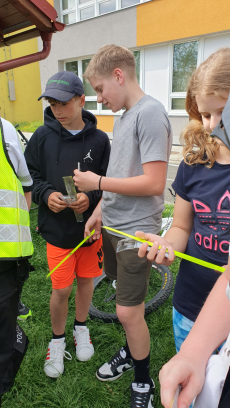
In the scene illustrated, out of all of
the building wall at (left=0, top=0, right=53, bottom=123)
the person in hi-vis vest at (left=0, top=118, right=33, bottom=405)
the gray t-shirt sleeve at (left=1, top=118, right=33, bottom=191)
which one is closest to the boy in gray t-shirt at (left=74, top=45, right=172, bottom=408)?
the gray t-shirt sleeve at (left=1, top=118, right=33, bottom=191)

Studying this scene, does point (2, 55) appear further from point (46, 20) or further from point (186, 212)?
point (186, 212)

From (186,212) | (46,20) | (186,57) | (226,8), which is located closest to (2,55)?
(186,57)

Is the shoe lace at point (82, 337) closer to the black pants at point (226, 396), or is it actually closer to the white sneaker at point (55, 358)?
the white sneaker at point (55, 358)

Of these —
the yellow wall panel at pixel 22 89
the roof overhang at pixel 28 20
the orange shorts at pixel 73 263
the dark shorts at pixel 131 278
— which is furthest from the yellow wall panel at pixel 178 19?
the yellow wall panel at pixel 22 89

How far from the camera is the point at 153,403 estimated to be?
2.03 m

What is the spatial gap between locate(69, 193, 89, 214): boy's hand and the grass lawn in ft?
4.07

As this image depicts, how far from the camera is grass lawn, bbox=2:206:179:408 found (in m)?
2.09

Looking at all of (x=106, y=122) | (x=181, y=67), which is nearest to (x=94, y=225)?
(x=181, y=67)

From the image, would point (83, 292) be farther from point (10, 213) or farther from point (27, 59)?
point (27, 59)

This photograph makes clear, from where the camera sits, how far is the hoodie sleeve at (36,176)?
7.24 ft

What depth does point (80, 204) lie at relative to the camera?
2205 millimetres

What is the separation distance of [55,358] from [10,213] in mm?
1421

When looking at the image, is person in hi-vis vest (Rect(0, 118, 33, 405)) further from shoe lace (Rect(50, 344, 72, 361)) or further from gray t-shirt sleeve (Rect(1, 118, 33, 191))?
shoe lace (Rect(50, 344, 72, 361))

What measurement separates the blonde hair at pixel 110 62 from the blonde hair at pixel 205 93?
63cm
